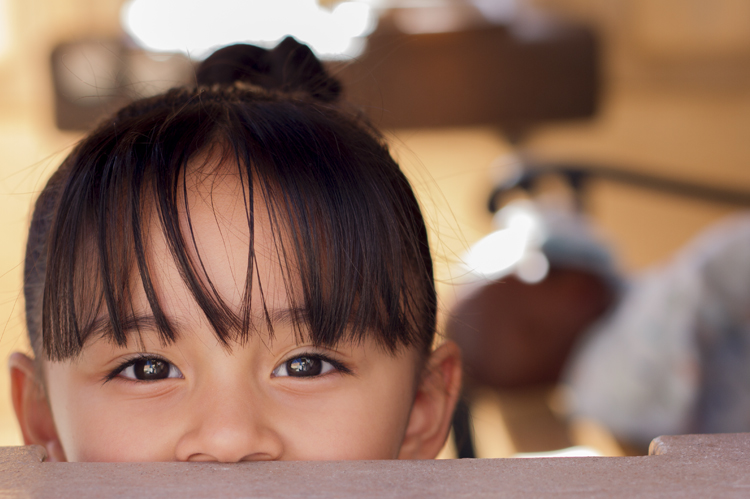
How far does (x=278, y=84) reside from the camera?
2.21ft

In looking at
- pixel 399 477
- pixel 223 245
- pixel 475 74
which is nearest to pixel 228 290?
pixel 223 245

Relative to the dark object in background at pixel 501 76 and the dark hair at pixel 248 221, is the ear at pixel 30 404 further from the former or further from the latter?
the dark object in background at pixel 501 76

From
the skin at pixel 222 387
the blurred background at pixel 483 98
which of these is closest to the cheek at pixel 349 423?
the skin at pixel 222 387

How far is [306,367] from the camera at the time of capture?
1.71 feet

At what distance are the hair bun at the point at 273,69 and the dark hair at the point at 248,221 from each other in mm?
105

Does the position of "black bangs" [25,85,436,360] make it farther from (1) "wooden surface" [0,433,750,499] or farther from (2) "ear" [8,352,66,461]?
(1) "wooden surface" [0,433,750,499]

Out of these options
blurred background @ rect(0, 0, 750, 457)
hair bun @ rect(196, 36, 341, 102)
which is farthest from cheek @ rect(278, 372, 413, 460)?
hair bun @ rect(196, 36, 341, 102)

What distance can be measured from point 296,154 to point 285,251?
0.07m

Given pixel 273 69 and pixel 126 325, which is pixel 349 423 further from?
pixel 273 69

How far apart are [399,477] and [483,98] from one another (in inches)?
68.1

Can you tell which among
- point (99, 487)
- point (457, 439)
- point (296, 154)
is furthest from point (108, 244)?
point (457, 439)

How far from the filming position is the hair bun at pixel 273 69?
0.67 meters

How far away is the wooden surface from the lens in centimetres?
26

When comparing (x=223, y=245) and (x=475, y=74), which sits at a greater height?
(x=475, y=74)
